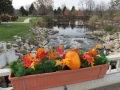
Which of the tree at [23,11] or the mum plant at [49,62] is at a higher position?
the tree at [23,11]

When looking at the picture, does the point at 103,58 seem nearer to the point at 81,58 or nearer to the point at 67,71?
the point at 81,58

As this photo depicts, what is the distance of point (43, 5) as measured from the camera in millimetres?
27141

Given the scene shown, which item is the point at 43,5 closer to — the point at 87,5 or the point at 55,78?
the point at 87,5

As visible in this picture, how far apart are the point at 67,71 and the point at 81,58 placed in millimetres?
154

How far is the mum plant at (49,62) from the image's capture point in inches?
35.4

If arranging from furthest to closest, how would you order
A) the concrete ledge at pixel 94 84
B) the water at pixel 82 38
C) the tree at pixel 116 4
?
the tree at pixel 116 4 < the water at pixel 82 38 < the concrete ledge at pixel 94 84

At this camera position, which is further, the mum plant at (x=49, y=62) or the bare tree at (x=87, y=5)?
the bare tree at (x=87, y=5)

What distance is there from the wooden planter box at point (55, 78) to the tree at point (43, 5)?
26187 mm

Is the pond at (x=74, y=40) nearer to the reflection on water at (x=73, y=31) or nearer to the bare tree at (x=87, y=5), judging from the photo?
the reflection on water at (x=73, y=31)

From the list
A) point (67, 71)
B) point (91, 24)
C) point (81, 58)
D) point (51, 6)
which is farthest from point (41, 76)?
point (51, 6)

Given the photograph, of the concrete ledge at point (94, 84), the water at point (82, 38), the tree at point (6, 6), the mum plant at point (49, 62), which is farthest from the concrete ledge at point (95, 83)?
the tree at point (6, 6)

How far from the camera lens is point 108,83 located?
112 centimetres

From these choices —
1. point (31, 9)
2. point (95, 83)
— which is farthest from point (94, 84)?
point (31, 9)

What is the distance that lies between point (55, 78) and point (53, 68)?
7 centimetres
